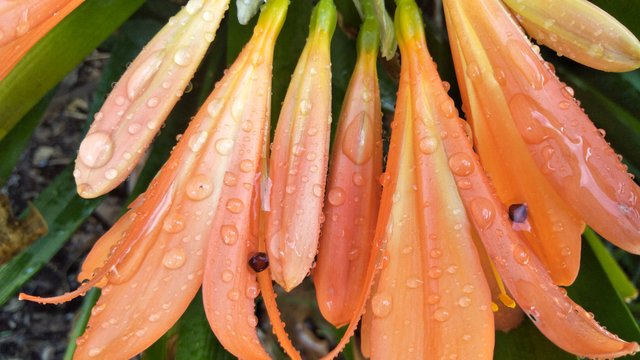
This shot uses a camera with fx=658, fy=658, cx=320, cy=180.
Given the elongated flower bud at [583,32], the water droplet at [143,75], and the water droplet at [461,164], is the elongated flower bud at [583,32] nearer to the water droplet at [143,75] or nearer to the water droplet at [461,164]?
Result: the water droplet at [461,164]

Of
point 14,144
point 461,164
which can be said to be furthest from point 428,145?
point 14,144

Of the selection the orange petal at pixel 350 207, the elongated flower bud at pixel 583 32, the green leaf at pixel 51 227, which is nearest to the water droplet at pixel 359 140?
the orange petal at pixel 350 207

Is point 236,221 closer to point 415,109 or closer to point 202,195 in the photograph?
point 202,195

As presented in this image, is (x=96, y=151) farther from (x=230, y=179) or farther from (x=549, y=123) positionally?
(x=549, y=123)

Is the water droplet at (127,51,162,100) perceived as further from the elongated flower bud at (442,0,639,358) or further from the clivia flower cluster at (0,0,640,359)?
the elongated flower bud at (442,0,639,358)

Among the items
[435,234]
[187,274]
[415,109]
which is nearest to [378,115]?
[415,109]
